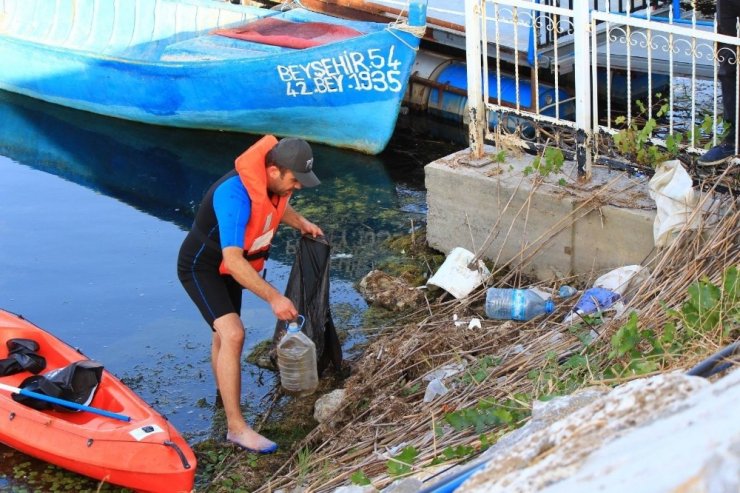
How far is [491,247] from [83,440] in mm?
3467

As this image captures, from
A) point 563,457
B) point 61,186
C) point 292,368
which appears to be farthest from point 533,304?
point 61,186

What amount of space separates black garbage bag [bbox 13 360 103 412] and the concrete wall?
312cm

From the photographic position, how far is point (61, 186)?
11812mm

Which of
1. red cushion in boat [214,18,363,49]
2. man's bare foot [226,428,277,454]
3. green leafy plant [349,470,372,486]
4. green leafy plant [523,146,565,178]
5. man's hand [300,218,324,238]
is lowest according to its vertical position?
man's bare foot [226,428,277,454]

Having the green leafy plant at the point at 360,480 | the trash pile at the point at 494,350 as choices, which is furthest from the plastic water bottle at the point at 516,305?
the green leafy plant at the point at 360,480

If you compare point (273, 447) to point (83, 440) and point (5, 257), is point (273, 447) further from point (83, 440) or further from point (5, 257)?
point (5, 257)

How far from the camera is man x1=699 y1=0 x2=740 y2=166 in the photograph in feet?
20.9

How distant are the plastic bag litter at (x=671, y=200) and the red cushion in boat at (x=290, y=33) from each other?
588 centimetres

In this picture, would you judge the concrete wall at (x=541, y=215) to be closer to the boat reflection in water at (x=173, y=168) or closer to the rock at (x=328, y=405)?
the boat reflection in water at (x=173, y=168)

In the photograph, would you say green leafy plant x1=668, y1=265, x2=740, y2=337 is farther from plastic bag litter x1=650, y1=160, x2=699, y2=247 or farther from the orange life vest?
the orange life vest

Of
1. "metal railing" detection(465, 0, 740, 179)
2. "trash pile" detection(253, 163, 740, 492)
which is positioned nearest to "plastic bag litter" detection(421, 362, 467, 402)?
"trash pile" detection(253, 163, 740, 492)

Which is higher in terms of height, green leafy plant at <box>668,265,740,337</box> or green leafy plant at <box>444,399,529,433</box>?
green leafy plant at <box>668,265,740,337</box>

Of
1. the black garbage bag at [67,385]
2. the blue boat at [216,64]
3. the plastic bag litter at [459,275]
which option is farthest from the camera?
the blue boat at [216,64]

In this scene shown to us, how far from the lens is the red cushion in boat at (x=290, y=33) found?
12094 millimetres
